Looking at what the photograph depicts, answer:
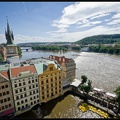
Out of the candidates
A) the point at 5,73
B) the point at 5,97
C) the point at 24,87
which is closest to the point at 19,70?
the point at 5,73

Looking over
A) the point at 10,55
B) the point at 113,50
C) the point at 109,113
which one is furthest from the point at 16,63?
the point at 113,50

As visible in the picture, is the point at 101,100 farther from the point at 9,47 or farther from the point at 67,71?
the point at 9,47

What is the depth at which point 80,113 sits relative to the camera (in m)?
22.2

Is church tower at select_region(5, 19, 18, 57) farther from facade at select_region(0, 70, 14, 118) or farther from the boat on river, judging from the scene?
the boat on river

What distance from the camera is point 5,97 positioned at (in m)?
20.6

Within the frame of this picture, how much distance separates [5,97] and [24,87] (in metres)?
3.51

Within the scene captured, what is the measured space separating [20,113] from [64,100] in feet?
31.1

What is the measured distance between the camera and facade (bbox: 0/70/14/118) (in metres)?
20.0

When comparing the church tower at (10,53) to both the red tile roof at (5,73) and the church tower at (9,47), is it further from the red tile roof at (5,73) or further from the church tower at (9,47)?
the red tile roof at (5,73)

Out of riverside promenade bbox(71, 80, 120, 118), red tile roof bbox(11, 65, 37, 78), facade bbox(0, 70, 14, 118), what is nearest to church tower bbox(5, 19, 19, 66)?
red tile roof bbox(11, 65, 37, 78)

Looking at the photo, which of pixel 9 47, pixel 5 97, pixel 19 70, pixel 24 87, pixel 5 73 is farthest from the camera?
pixel 9 47

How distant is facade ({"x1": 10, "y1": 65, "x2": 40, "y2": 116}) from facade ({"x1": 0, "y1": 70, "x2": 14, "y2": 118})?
0.73 m

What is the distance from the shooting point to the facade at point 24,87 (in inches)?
851

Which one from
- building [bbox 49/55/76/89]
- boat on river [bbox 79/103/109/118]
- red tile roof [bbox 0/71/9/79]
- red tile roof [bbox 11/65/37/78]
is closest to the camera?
red tile roof [bbox 0/71/9/79]
